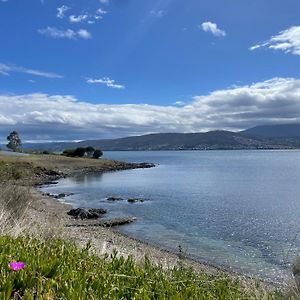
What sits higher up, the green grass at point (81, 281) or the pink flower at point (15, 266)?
the pink flower at point (15, 266)

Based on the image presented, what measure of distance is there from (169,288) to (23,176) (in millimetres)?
74291

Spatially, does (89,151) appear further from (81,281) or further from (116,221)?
(81,281)

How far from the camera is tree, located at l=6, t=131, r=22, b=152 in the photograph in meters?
168

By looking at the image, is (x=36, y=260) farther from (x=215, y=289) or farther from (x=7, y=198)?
(x=7, y=198)

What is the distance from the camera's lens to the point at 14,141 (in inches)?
6654

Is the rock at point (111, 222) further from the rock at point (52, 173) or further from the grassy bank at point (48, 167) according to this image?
the rock at point (52, 173)

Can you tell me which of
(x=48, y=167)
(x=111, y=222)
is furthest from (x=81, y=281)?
(x=48, y=167)

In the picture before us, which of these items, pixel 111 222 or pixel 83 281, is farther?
pixel 111 222

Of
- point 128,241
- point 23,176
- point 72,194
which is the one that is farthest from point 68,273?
point 23,176

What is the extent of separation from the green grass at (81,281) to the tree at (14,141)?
558 ft

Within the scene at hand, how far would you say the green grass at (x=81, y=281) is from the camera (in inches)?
145

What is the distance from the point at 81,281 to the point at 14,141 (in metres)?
174

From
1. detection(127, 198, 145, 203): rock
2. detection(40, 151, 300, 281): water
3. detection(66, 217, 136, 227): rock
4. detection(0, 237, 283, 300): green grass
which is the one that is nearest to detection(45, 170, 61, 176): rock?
detection(40, 151, 300, 281): water

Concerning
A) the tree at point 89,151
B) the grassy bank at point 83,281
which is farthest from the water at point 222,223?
the tree at point 89,151
